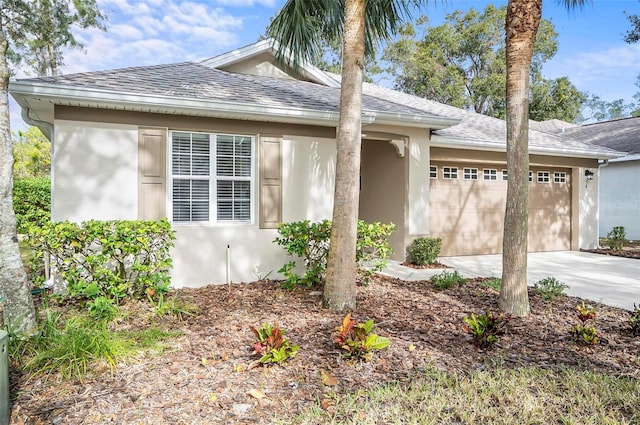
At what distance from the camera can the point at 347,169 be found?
511cm

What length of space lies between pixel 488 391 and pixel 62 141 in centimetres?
624

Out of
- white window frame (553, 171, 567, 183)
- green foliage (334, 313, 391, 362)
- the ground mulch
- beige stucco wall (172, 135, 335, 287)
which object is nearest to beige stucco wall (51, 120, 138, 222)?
beige stucco wall (172, 135, 335, 287)

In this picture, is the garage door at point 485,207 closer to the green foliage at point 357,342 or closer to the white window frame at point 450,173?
the white window frame at point 450,173

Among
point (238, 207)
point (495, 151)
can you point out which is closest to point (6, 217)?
point (238, 207)

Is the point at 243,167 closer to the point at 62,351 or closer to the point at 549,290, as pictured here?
the point at 62,351

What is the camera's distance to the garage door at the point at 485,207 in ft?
34.7

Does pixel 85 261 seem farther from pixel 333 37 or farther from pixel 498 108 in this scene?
pixel 498 108

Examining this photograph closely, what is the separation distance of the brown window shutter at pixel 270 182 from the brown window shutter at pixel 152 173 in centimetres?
158

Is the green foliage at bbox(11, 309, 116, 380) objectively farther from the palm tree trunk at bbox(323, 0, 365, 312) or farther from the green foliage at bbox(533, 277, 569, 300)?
the green foliage at bbox(533, 277, 569, 300)

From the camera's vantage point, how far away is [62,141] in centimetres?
612

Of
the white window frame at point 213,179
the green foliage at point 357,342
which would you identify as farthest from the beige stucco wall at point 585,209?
the green foliage at point 357,342

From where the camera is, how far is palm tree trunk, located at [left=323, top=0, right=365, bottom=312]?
5.12 m

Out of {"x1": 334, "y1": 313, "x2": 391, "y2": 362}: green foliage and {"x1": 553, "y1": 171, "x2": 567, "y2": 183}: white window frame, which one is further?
{"x1": 553, "y1": 171, "x2": 567, "y2": 183}: white window frame

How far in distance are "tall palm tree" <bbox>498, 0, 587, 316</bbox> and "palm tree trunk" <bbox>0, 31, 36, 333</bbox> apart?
527 centimetres
